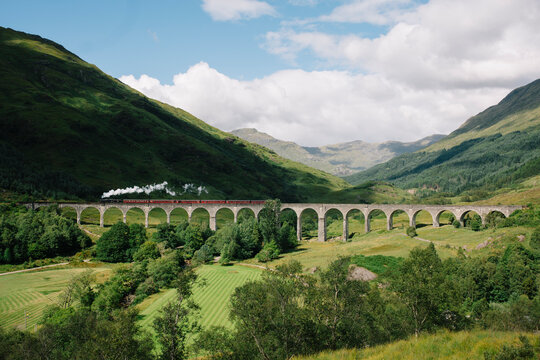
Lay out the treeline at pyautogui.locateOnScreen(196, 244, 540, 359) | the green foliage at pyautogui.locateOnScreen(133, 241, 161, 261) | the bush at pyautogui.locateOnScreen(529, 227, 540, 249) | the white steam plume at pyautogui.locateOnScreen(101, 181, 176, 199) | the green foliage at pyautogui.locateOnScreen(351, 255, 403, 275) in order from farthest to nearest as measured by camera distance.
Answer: the white steam plume at pyautogui.locateOnScreen(101, 181, 176, 199) → the green foliage at pyautogui.locateOnScreen(133, 241, 161, 261) → the green foliage at pyautogui.locateOnScreen(351, 255, 403, 275) → the bush at pyautogui.locateOnScreen(529, 227, 540, 249) → the treeline at pyautogui.locateOnScreen(196, 244, 540, 359)

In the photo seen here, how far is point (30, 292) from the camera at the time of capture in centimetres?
5488

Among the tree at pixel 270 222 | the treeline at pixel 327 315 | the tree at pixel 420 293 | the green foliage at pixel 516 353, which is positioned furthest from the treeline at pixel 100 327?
the tree at pixel 270 222

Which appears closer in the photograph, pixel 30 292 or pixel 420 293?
pixel 420 293

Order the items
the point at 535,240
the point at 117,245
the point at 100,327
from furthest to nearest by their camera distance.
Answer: the point at 117,245
the point at 535,240
the point at 100,327

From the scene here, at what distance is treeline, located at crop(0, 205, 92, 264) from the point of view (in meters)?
74.7

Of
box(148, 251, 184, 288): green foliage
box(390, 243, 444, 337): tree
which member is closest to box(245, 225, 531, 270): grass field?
box(148, 251, 184, 288): green foliage

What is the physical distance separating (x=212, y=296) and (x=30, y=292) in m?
30.1

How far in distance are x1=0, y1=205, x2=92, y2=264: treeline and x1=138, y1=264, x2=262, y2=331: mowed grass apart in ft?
120

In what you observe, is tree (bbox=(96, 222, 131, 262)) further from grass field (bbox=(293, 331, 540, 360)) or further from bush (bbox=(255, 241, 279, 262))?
grass field (bbox=(293, 331, 540, 360))

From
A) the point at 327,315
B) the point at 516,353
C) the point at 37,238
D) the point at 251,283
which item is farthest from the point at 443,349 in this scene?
the point at 37,238

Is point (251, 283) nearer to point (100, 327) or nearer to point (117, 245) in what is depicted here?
point (100, 327)

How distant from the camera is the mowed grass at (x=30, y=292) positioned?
45.4 m

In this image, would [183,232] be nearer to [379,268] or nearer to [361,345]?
[379,268]

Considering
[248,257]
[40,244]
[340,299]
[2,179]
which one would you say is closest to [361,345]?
[340,299]
